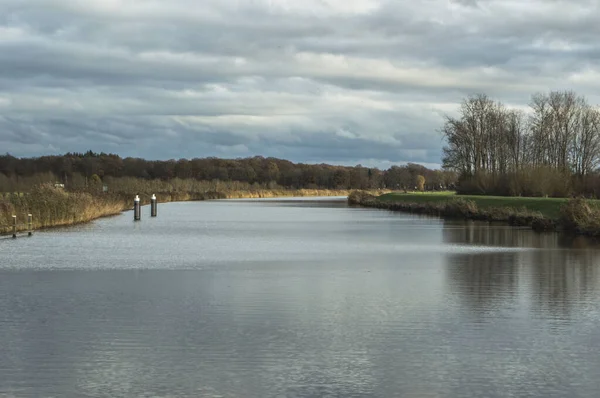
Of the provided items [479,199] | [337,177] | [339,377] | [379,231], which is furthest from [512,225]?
[337,177]

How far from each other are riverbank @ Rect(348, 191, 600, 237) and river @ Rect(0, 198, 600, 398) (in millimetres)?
13012

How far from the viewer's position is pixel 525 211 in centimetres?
4622

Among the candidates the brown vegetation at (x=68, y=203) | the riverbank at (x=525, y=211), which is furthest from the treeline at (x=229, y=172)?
the riverbank at (x=525, y=211)

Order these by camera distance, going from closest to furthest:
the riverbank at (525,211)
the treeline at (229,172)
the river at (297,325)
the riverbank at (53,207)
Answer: the river at (297,325), the riverbank at (53,207), the riverbank at (525,211), the treeline at (229,172)

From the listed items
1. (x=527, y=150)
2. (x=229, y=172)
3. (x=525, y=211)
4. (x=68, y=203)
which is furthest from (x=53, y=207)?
(x=229, y=172)

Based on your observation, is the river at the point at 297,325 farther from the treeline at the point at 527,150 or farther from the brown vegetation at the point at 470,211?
the treeline at the point at 527,150

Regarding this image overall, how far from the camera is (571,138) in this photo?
256 ft

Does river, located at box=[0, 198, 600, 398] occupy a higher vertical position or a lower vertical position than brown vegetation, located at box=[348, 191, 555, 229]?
lower

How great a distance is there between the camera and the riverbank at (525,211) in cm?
3666

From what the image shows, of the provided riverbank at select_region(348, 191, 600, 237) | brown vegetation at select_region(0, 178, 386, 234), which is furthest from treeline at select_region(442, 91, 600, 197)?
brown vegetation at select_region(0, 178, 386, 234)

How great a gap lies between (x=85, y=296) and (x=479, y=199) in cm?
5130

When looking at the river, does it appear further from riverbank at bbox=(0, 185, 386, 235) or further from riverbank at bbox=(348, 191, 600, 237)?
riverbank at bbox=(348, 191, 600, 237)

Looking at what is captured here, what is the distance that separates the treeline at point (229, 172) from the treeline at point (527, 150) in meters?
44.2

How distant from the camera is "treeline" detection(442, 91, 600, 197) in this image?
6397 cm
